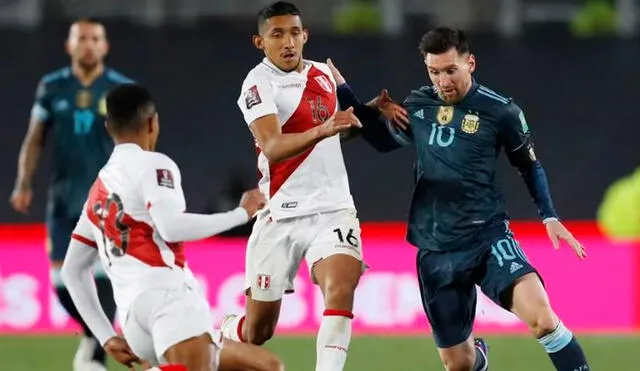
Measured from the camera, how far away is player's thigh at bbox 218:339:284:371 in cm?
668

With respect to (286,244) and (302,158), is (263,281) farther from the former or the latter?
(302,158)

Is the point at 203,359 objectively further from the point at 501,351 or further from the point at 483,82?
the point at 483,82

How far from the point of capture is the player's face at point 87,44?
9.79 m

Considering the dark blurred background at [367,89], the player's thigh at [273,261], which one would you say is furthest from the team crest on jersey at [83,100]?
the dark blurred background at [367,89]

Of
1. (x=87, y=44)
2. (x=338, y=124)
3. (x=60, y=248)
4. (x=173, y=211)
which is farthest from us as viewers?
(x=87, y=44)

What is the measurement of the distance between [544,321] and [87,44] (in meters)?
3.85

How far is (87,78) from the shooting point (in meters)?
9.82

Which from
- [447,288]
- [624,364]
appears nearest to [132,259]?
[447,288]

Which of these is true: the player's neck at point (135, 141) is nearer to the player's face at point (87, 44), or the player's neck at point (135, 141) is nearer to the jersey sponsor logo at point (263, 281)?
the jersey sponsor logo at point (263, 281)

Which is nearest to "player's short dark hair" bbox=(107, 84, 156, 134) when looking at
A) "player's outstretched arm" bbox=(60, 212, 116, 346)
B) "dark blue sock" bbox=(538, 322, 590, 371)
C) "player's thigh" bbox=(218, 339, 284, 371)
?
"player's outstretched arm" bbox=(60, 212, 116, 346)

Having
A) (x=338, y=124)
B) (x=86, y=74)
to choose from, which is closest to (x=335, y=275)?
(x=338, y=124)

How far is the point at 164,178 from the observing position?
6410mm

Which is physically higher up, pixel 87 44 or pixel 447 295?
pixel 87 44

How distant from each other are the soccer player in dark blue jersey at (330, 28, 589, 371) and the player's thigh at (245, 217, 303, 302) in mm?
607
